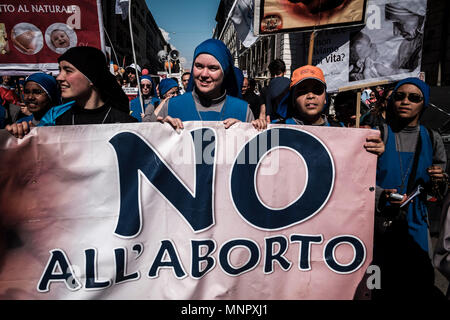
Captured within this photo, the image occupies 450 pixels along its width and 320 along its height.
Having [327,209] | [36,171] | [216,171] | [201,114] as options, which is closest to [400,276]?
[327,209]

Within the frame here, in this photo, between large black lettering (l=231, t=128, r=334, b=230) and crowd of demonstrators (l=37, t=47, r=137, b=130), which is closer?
large black lettering (l=231, t=128, r=334, b=230)

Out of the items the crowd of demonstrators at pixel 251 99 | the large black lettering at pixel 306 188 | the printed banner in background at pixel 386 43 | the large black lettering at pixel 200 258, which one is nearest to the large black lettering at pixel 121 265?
the large black lettering at pixel 200 258

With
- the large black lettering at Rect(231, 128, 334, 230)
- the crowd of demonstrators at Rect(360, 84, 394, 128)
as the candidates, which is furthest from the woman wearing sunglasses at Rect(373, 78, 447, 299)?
the crowd of demonstrators at Rect(360, 84, 394, 128)

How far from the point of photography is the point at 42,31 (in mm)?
3070

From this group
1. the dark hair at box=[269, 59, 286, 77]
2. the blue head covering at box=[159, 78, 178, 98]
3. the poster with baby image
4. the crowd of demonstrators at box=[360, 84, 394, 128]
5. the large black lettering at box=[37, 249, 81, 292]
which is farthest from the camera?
the blue head covering at box=[159, 78, 178, 98]

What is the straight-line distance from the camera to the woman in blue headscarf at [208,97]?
2039 millimetres

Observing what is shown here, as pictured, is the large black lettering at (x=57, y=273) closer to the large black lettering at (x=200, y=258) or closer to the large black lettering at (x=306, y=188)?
the large black lettering at (x=200, y=258)

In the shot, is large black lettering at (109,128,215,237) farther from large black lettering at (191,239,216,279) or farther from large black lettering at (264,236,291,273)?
large black lettering at (264,236,291,273)

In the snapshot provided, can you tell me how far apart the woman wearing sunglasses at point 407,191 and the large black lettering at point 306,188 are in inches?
18.5

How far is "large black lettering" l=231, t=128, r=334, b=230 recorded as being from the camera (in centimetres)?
179

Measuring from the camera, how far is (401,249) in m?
2.09

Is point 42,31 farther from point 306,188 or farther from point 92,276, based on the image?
point 306,188

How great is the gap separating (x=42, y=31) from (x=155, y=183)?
2.58 m

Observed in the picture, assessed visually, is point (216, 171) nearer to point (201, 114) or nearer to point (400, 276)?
point (201, 114)
